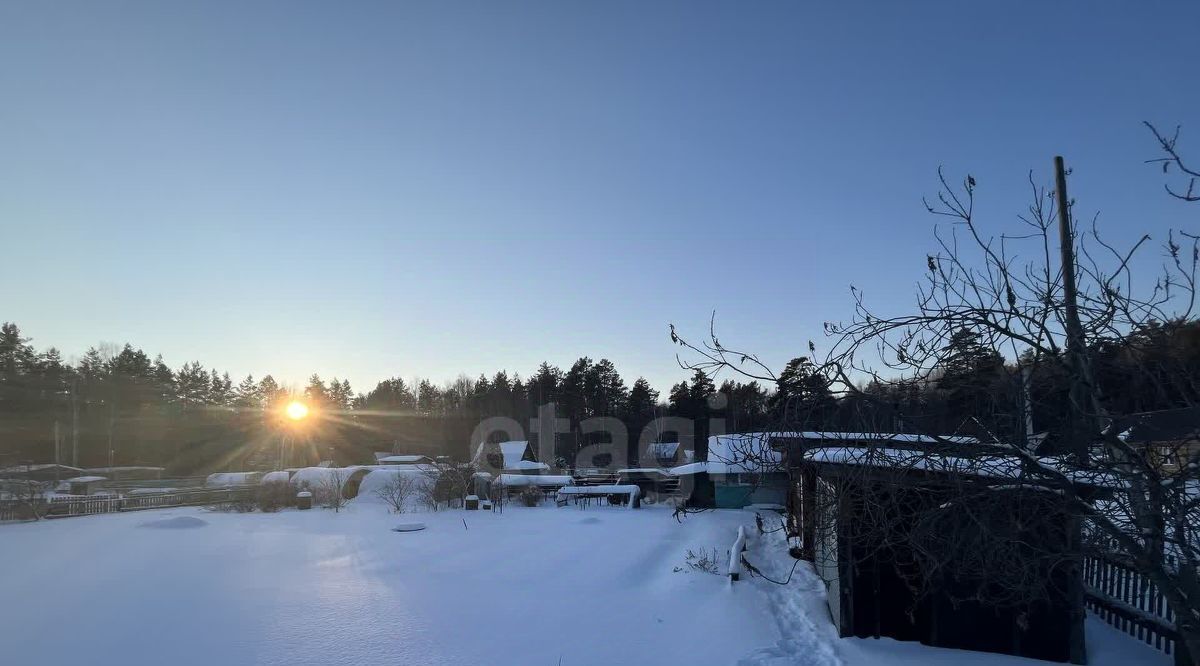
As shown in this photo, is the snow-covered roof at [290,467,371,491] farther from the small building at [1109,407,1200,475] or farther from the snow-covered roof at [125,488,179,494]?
the small building at [1109,407,1200,475]

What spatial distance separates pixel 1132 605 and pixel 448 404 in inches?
3192

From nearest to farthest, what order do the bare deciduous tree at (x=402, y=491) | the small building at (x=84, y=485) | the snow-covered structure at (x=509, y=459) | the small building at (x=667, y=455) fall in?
the bare deciduous tree at (x=402, y=491), the small building at (x=84, y=485), the snow-covered structure at (x=509, y=459), the small building at (x=667, y=455)

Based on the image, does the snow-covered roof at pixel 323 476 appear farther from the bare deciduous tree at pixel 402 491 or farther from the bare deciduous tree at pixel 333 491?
the bare deciduous tree at pixel 402 491

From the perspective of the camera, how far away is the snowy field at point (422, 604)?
895 cm

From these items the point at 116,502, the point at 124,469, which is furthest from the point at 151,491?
the point at 124,469

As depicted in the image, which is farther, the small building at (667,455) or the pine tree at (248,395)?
the pine tree at (248,395)

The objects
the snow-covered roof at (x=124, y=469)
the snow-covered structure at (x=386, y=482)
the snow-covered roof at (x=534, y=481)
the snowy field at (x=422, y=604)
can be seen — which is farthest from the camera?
the snow-covered roof at (x=124, y=469)

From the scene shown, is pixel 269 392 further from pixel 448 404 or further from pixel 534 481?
pixel 534 481

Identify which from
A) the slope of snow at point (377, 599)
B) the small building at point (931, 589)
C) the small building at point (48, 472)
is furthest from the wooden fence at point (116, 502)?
the small building at point (931, 589)

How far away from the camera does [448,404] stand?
84938 mm

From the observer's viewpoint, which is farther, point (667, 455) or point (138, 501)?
point (667, 455)

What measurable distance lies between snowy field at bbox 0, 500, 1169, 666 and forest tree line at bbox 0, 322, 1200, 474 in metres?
3.71

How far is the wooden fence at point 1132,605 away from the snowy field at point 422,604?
0.77 ft

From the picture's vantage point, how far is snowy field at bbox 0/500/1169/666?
895cm
